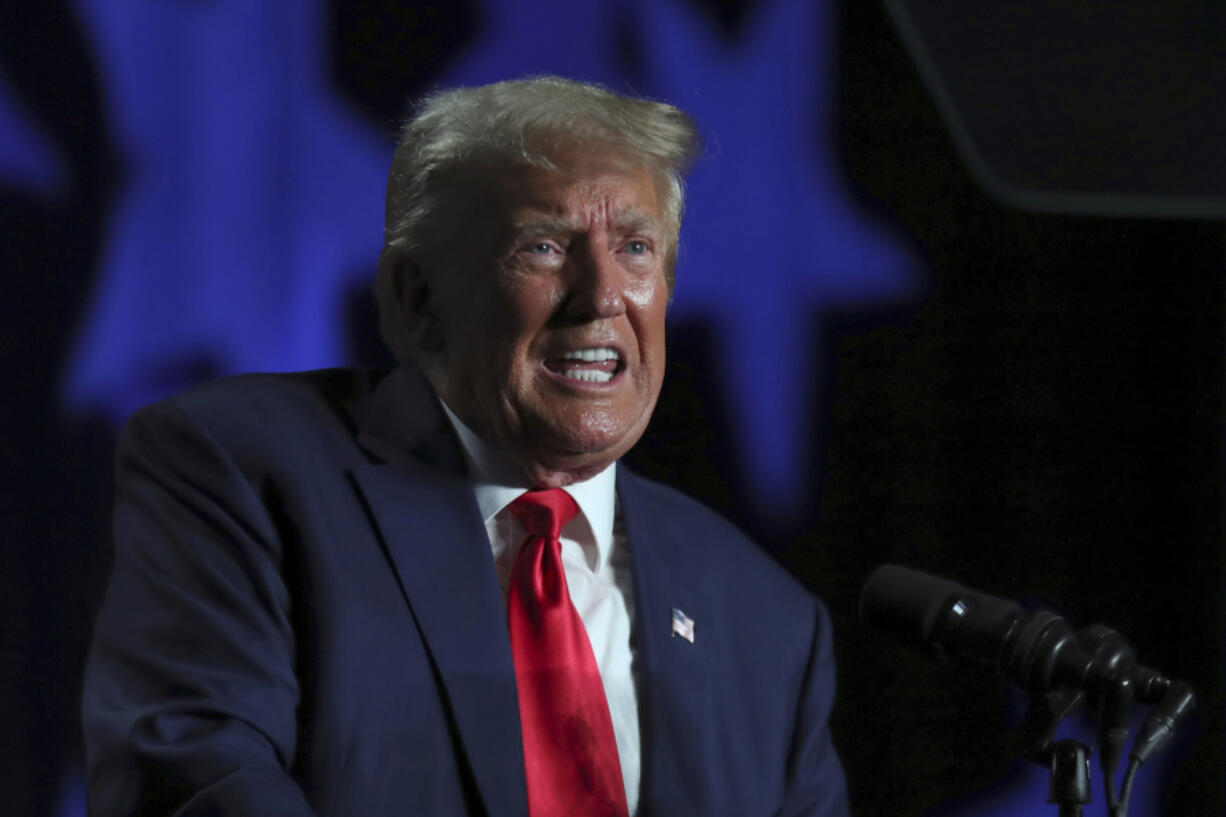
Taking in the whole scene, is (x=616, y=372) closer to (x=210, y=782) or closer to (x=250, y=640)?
(x=250, y=640)

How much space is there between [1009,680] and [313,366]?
1.18 meters

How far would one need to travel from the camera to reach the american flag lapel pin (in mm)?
1803

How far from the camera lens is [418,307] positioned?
1894mm

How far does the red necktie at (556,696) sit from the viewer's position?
1.64m

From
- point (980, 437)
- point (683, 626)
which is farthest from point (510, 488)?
point (980, 437)

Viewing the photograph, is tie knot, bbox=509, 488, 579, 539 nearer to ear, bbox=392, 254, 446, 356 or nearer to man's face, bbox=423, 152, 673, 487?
man's face, bbox=423, 152, 673, 487

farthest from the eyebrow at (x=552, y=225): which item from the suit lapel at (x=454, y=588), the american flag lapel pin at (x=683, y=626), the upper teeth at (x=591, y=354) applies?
the american flag lapel pin at (x=683, y=626)

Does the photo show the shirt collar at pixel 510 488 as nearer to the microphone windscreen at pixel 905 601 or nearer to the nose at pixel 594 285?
the nose at pixel 594 285

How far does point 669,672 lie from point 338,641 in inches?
16.9

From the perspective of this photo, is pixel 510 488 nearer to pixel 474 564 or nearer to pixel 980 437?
pixel 474 564

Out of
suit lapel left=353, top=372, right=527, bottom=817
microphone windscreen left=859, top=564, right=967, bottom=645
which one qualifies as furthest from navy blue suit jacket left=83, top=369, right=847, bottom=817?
microphone windscreen left=859, top=564, right=967, bottom=645

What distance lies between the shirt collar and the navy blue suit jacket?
22 millimetres

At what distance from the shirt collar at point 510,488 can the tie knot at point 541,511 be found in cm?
2

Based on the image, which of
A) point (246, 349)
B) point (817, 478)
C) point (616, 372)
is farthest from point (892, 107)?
point (246, 349)
